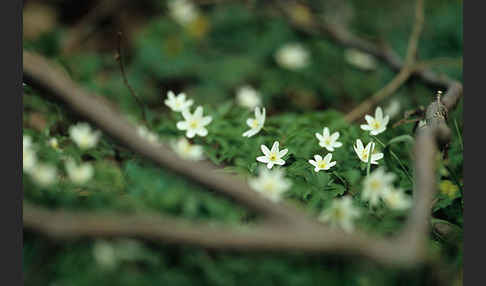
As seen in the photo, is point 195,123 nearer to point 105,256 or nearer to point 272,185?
point 272,185

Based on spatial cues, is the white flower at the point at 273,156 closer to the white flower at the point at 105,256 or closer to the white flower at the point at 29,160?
the white flower at the point at 105,256

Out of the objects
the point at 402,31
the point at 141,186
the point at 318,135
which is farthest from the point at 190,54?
the point at 141,186

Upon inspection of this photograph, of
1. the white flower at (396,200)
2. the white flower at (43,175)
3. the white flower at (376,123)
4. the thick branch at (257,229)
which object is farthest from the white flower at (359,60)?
the white flower at (43,175)

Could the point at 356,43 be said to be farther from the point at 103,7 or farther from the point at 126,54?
the point at 103,7

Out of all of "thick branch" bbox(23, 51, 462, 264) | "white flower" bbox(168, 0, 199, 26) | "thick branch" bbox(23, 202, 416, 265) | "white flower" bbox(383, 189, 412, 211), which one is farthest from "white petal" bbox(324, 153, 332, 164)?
"white flower" bbox(168, 0, 199, 26)

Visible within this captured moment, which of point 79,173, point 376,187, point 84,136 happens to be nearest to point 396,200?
point 376,187

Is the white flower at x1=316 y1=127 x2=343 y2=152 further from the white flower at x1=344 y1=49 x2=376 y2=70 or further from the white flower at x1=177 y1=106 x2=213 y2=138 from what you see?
the white flower at x1=344 y1=49 x2=376 y2=70
